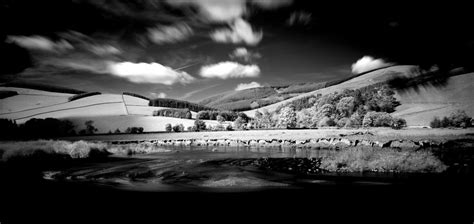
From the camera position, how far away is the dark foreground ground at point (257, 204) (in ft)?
32.0

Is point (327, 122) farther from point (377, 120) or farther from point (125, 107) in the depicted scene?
point (125, 107)

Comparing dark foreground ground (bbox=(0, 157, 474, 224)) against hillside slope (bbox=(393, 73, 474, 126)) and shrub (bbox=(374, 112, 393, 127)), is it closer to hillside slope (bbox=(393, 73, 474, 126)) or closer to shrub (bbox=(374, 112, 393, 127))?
shrub (bbox=(374, 112, 393, 127))

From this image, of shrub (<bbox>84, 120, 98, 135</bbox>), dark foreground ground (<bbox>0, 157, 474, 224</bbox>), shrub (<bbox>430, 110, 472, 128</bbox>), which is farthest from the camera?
shrub (<bbox>84, 120, 98, 135</bbox>)

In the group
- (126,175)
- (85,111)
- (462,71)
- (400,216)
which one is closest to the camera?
(400,216)

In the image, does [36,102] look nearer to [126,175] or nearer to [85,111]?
[85,111]

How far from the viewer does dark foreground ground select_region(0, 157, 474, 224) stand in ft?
32.0

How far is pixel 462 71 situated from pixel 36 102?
18025 cm

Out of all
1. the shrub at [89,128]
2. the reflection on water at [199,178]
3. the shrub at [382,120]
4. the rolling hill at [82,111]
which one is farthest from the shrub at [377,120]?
the shrub at [89,128]

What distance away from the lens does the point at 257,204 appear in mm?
11477

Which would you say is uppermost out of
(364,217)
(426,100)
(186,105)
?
(186,105)

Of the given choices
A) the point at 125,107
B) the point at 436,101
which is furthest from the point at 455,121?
the point at 125,107

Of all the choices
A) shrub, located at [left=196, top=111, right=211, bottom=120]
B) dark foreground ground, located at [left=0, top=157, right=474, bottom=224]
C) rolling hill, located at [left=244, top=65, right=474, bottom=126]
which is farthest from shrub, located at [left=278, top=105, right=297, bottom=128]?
dark foreground ground, located at [left=0, top=157, right=474, bottom=224]

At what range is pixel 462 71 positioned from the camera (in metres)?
92.7

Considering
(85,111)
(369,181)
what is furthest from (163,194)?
(85,111)
